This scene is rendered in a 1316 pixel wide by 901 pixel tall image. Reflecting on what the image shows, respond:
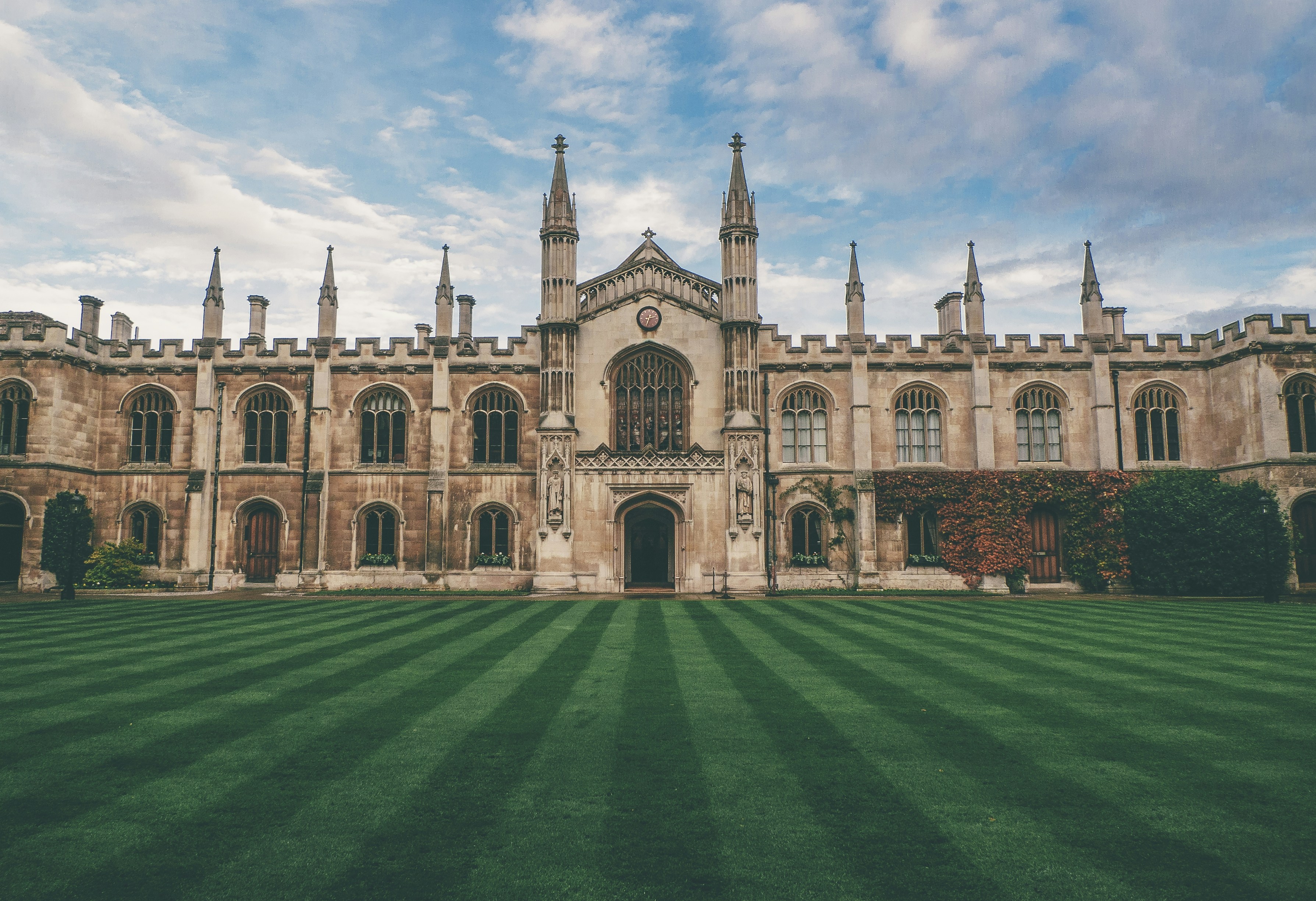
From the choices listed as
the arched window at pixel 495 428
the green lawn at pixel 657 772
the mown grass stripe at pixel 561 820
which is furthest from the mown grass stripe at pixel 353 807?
the arched window at pixel 495 428

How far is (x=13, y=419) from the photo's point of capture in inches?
1081

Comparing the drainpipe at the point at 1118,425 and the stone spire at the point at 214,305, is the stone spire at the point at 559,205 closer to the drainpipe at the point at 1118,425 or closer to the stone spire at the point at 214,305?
the stone spire at the point at 214,305

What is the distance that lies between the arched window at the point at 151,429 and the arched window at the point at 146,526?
6.91 feet

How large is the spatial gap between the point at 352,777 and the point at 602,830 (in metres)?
2.61

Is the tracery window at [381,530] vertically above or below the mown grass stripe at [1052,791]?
above

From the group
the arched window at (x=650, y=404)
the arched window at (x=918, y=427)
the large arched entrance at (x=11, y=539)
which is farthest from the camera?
the arched window at (x=918, y=427)

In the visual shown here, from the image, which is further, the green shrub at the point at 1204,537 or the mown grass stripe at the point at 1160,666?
the green shrub at the point at 1204,537

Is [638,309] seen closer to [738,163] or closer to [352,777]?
[738,163]

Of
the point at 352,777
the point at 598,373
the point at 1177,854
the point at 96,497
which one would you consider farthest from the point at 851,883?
the point at 96,497

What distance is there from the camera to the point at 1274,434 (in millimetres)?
26734

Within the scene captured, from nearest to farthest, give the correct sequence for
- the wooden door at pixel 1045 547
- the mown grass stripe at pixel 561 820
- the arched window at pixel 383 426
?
the mown grass stripe at pixel 561 820 < the wooden door at pixel 1045 547 < the arched window at pixel 383 426

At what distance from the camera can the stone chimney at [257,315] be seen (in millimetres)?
30875

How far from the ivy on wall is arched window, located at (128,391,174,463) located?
2933 cm

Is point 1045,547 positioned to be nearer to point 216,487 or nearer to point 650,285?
point 650,285
